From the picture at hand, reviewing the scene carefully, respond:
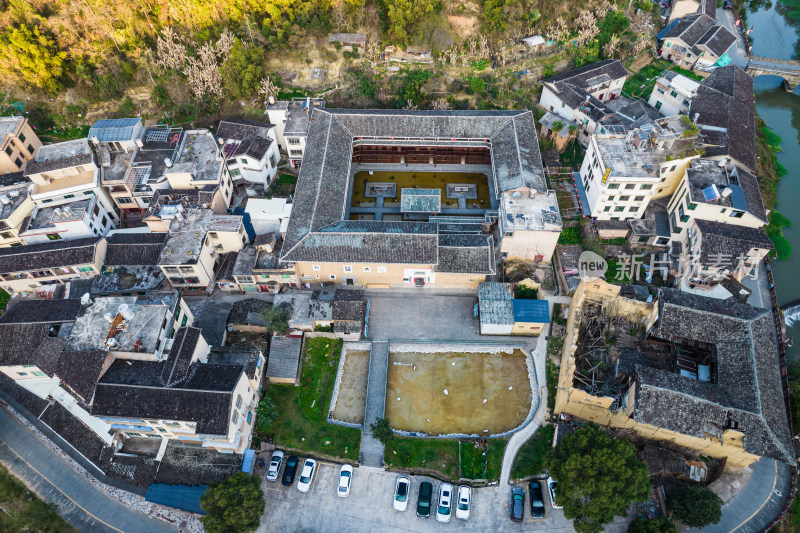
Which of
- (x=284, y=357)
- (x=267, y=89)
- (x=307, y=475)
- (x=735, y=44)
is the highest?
(x=735, y=44)

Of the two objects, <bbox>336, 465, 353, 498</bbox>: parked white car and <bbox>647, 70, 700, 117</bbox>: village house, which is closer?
<bbox>336, 465, 353, 498</bbox>: parked white car

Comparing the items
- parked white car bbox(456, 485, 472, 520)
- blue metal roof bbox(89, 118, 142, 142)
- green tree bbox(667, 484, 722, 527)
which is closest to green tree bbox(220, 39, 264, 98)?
blue metal roof bbox(89, 118, 142, 142)

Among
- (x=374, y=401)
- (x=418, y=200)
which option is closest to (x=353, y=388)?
(x=374, y=401)

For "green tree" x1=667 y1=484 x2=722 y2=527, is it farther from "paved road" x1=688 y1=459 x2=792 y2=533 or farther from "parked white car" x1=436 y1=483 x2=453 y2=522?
"parked white car" x1=436 y1=483 x2=453 y2=522

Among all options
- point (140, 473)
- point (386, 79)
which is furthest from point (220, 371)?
point (386, 79)

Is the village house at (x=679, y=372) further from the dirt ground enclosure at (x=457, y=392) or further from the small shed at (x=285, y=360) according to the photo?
the small shed at (x=285, y=360)

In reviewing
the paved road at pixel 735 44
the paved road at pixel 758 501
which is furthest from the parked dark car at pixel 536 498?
the paved road at pixel 735 44

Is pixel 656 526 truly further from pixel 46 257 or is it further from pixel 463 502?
pixel 46 257
